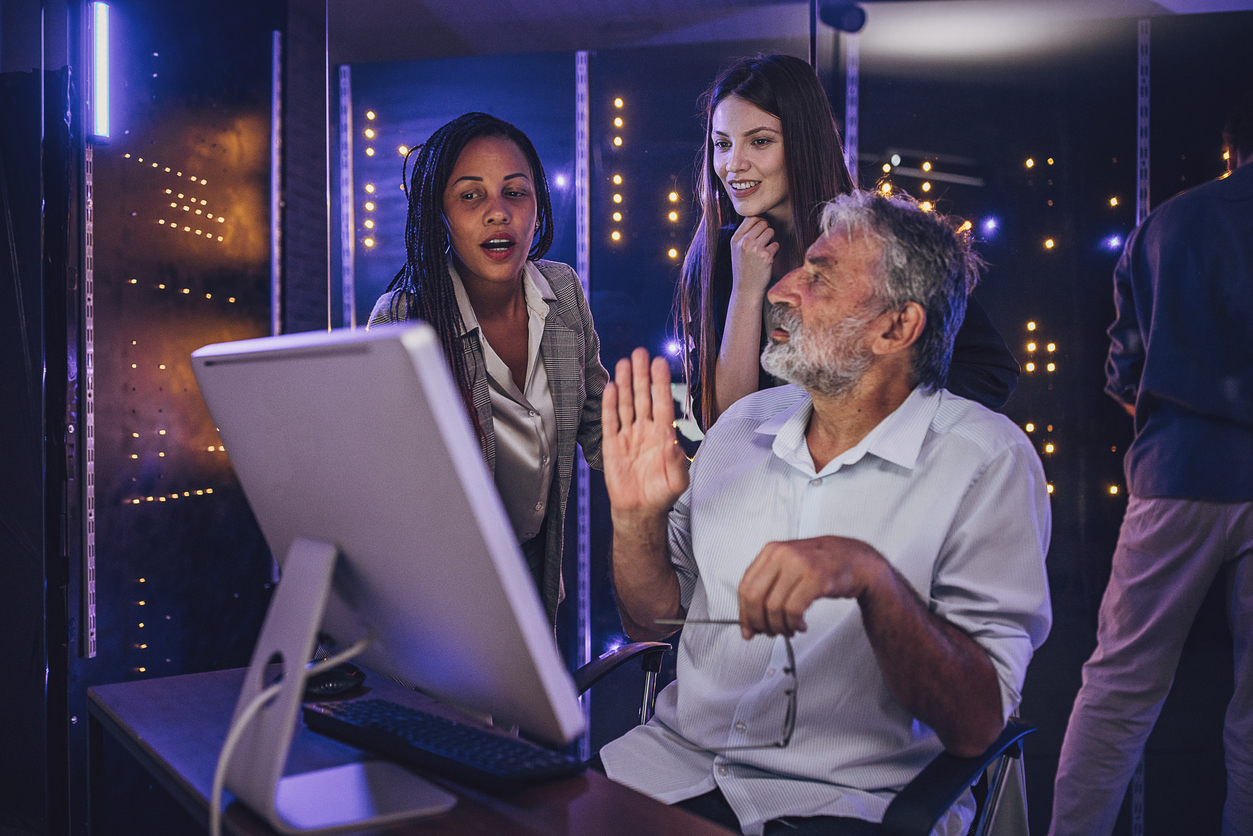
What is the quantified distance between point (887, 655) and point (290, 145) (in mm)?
2450

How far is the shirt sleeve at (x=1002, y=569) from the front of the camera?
1.37 metres

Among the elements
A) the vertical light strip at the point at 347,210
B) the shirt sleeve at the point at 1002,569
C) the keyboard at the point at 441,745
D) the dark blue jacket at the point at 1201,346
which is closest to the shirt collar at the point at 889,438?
the shirt sleeve at the point at 1002,569

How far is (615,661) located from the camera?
172 centimetres

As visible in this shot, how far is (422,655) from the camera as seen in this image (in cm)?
101

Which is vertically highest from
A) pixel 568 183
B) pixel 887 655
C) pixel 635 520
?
pixel 568 183

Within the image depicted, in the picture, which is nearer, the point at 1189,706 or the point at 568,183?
the point at 1189,706

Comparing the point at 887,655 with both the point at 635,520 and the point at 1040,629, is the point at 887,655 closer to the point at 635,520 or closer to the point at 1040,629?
the point at 1040,629

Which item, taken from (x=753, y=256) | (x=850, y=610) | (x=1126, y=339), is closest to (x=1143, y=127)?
(x=1126, y=339)

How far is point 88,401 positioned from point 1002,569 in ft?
7.01

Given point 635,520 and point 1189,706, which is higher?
point 635,520

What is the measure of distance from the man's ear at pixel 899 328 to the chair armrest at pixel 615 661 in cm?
78

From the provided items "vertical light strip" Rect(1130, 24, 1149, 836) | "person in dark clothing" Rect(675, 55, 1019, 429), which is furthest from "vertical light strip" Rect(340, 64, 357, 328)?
"vertical light strip" Rect(1130, 24, 1149, 836)

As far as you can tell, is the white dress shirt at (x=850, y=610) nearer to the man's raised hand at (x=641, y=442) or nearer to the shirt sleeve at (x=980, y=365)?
the man's raised hand at (x=641, y=442)

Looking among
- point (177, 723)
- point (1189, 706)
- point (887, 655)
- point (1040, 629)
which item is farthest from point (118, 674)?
point (1189, 706)
